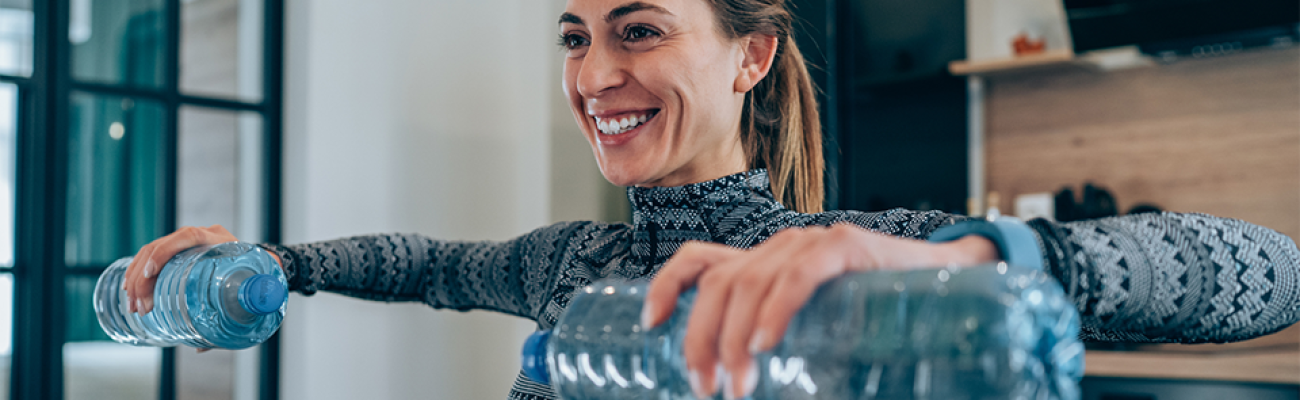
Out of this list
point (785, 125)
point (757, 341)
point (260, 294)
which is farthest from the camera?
point (785, 125)

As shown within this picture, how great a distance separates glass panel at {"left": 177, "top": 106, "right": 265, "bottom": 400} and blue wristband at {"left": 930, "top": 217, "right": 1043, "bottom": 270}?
6.58 ft

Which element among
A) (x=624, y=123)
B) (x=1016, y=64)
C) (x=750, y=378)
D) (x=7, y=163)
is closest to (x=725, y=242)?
(x=624, y=123)

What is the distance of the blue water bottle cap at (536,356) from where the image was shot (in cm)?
49

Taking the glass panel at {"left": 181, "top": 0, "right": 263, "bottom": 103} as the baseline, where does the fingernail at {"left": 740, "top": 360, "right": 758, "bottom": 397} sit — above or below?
below

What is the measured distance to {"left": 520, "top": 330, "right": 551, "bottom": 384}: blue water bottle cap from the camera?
486 millimetres

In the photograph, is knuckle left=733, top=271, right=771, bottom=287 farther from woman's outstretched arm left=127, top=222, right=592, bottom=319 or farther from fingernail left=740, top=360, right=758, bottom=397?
woman's outstretched arm left=127, top=222, right=592, bottom=319

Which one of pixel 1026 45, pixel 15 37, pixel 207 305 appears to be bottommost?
pixel 207 305

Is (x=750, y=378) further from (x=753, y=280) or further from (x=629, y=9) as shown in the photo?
(x=629, y=9)

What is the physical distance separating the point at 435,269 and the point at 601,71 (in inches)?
18.5

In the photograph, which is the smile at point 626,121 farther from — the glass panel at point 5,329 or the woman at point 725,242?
the glass panel at point 5,329

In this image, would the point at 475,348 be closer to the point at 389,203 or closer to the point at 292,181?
the point at 389,203

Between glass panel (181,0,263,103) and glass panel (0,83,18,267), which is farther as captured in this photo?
glass panel (181,0,263,103)

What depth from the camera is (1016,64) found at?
2537 mm

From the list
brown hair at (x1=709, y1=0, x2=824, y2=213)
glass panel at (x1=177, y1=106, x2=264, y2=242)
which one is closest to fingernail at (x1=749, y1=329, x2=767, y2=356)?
brown hair at (x1=709, y1=0, x2=824, y2=213)
